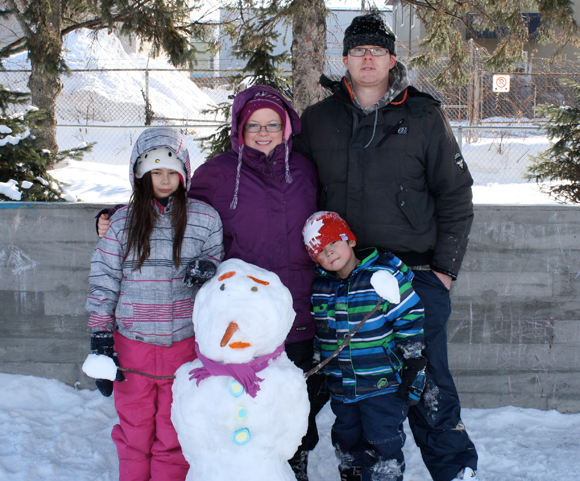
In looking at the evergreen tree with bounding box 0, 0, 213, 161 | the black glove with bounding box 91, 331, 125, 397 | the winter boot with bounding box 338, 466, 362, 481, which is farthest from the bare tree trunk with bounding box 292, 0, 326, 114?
the winter boot with bounding box 338, 466, 362, 481

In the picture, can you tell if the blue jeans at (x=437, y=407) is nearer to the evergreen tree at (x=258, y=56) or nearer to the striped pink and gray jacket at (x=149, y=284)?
the striped pink and gray jacket at (x=149, y=284)

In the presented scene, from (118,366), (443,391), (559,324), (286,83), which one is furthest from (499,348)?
(286,83)

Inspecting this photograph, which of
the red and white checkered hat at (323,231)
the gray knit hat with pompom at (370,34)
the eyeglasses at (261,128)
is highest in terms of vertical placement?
the gray knit hat with pompom at (370,34)

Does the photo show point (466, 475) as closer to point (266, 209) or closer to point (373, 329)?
point (373, 329)

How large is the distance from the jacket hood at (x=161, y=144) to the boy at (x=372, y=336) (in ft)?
2.32

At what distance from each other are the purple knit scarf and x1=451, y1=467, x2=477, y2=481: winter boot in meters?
1.18

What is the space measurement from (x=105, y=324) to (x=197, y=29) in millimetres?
4991

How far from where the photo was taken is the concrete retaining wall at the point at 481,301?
135 inches

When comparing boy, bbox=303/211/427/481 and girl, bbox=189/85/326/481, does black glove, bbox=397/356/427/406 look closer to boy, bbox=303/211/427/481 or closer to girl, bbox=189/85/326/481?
boy, bbox=303/211/427/481

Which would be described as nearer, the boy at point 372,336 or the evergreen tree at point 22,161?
the boy at point 372,336

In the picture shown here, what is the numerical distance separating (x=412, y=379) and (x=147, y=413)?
130 cm

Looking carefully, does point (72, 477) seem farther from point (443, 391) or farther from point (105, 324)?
point (443, 391)

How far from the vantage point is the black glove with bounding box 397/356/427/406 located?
235cm

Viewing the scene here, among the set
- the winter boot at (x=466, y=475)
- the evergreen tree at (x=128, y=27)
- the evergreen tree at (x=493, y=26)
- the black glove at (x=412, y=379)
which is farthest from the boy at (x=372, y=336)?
the evergreen tree at (x=493, y=26)
